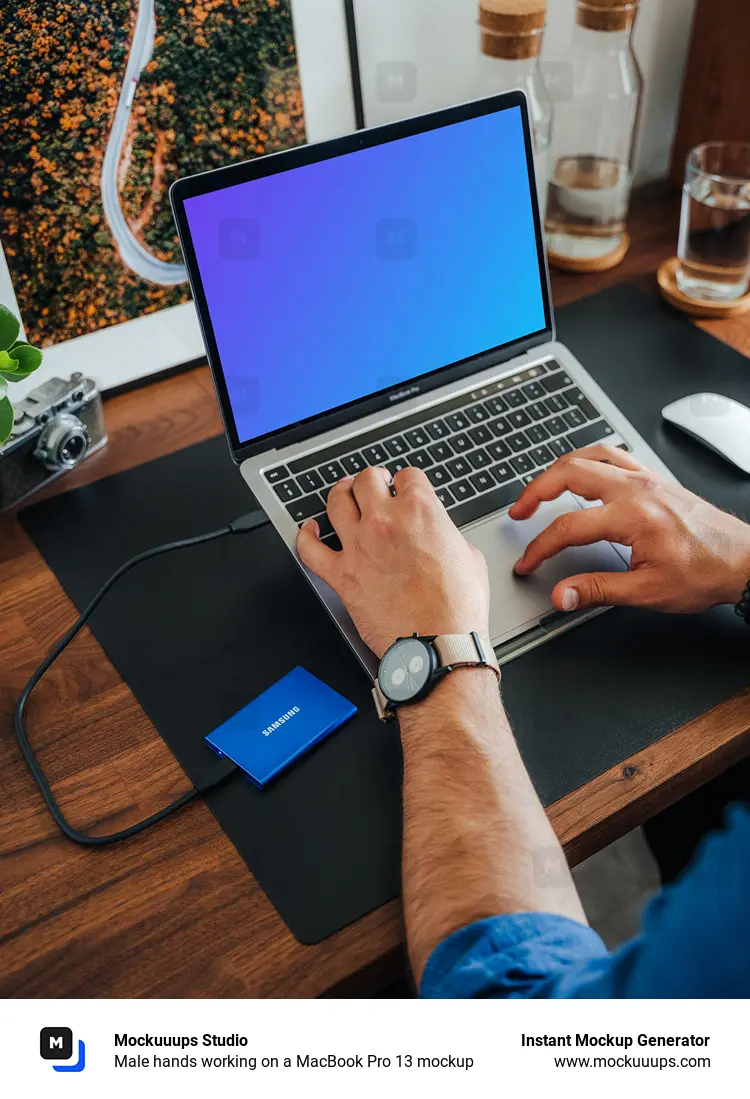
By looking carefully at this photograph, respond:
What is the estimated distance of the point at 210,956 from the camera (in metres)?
0.65

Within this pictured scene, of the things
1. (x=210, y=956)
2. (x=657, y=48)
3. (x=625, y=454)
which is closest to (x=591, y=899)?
(x=625, y=454)

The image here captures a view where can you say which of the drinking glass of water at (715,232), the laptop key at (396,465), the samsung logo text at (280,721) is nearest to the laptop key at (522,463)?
the laptop key at (396,465)

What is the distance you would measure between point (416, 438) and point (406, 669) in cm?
29

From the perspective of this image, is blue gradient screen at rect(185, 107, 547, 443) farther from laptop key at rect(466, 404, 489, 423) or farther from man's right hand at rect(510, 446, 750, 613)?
man's right hand at rect(510, 446, 750, 613)

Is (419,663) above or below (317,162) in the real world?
below

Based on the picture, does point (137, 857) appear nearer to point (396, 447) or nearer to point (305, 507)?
point (305, 507)

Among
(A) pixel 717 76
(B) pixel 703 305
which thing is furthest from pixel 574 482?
(A) pixel 717 76

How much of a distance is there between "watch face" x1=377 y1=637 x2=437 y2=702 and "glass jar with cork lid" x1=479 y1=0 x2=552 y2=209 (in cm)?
60

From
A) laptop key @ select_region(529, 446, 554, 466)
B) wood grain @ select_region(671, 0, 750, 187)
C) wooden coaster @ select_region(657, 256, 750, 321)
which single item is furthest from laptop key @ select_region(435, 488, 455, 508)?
wood grain @ select_region(671, 0, 750, 187)

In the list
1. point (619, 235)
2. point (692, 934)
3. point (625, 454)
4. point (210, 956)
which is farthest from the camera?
point (619, 235)

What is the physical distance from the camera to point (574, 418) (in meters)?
0.98

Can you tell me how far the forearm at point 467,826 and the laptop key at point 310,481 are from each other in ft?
0.82
